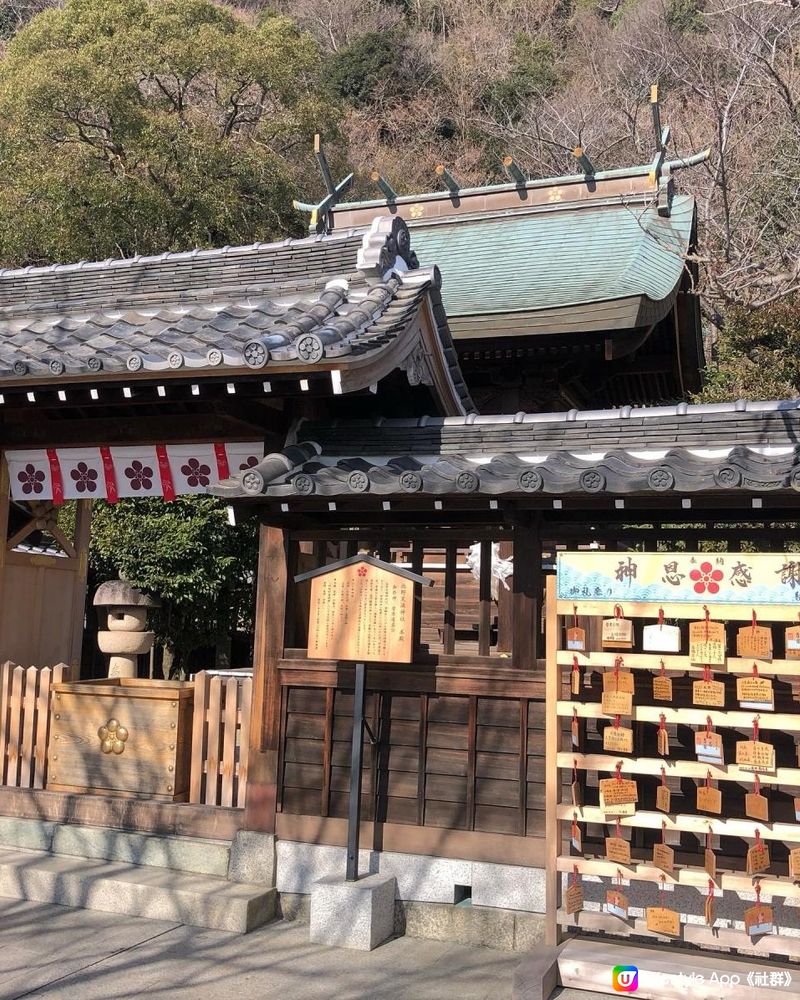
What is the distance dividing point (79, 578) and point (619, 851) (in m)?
7.20

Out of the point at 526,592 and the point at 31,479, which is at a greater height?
the point at 31,479

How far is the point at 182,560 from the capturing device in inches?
597

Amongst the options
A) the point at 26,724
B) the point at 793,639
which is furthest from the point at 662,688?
the point at 26,724

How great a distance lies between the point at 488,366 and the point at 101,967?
8.86 meters

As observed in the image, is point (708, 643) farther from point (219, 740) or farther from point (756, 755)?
point (219, 740)

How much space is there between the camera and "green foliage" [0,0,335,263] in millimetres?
20297

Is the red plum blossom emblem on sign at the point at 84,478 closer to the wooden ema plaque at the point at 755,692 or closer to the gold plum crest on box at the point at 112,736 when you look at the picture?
the gold plum crest on box at the point at 112,736

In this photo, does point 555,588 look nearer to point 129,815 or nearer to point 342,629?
point 342,629

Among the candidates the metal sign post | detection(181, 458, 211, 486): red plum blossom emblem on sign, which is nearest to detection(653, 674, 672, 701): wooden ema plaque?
the metal sign post

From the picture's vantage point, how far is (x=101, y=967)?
17.8 feet

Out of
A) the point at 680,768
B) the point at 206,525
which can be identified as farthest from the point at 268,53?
the point at 680,768

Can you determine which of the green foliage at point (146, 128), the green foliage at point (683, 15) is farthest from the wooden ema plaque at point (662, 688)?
the green foliage at point (683, 15)

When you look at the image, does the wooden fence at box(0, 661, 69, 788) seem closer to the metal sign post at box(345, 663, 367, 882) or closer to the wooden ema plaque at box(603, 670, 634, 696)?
the metal sign post at box(345, 663, 367, 882)

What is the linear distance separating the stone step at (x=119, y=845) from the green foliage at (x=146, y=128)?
16015mm
